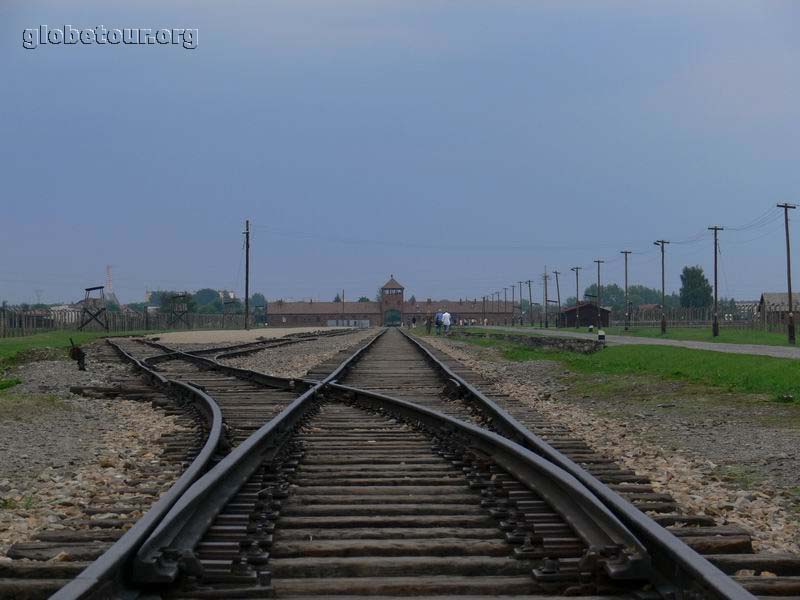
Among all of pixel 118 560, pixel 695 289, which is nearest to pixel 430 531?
pixel 118 560

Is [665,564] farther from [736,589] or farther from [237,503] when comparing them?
[237,503]

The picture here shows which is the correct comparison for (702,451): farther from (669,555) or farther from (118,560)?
(118,560)

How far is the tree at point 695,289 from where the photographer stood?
484ft

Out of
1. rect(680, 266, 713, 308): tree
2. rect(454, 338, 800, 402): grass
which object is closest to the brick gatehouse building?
rect(680, 266, 713, 308): tree

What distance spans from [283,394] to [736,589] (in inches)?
383

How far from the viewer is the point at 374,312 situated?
175250 millimetres

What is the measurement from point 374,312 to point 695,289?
2349 inches

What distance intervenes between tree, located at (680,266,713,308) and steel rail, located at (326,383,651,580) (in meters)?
147

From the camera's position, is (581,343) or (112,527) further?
(581,343)

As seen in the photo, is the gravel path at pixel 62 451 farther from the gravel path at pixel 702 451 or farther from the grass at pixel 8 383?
the gravel path at pixel 702 451

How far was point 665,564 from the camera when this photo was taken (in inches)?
149

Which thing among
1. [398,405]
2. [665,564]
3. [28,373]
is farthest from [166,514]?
[28,373]

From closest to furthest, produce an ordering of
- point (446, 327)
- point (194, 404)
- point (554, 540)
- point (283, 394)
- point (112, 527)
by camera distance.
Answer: point (554, 540) < point (112, 527) < point (194, 404) < point (283, 394) < point (446, 327)

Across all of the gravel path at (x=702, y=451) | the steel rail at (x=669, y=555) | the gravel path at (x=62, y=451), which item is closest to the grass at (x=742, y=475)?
the gravel path at (x=702, y=451)
